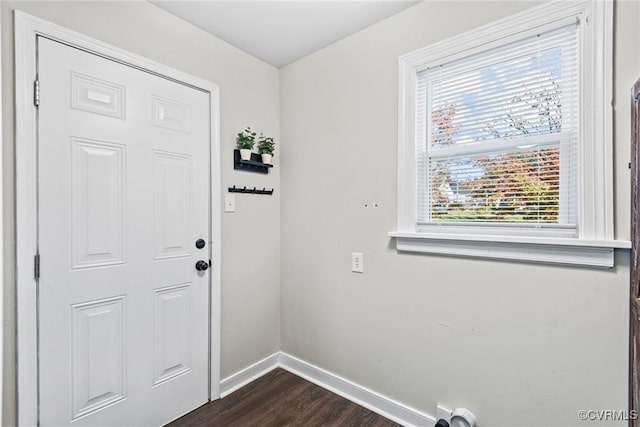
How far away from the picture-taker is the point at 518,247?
4.57 feet

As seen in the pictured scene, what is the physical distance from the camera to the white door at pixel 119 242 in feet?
4.51

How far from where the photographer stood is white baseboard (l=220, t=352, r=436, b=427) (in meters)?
1.73

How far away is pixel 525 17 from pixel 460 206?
2.98 ft

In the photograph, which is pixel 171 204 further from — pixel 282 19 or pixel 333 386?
pixel 333 386

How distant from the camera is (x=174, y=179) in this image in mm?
1778

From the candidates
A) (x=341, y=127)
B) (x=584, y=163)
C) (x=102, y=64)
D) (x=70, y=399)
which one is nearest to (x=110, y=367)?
(x=70, y=399)

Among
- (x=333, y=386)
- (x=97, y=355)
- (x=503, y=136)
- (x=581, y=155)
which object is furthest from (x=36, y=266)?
(x=581, y=155)

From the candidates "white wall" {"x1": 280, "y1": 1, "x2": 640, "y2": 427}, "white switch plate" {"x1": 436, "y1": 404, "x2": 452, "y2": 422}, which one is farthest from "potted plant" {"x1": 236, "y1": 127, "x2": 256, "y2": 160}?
"white switch plate" {"x1": 436, "y1": 404, "x2": 452, "y2": 422}

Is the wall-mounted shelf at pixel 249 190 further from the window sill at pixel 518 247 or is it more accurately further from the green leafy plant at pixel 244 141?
the window sill at pixel 518 247

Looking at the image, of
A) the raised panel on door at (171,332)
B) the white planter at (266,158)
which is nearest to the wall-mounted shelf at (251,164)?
the white planter at (266,158)

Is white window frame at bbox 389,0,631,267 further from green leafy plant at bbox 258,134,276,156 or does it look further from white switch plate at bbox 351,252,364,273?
green leafy plant at bbox 258,134,276,156

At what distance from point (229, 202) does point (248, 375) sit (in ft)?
4.13

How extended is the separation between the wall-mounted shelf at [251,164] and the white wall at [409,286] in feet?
0.63

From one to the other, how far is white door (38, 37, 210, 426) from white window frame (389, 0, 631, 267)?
1411mm
